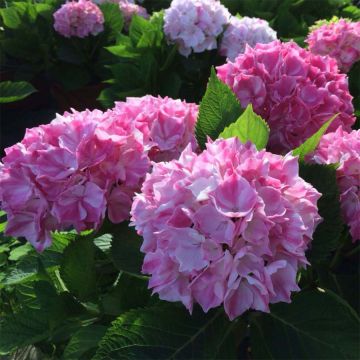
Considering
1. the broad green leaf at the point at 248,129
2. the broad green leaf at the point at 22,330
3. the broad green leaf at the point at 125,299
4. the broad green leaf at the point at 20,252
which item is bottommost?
the broad green leaf at the point at 20,252

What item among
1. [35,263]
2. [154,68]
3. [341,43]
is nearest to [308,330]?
[35,263]

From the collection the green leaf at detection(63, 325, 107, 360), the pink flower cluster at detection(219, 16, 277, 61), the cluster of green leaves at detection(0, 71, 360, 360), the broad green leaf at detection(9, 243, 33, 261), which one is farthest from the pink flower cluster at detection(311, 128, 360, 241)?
the pink flower cluster at detection(219, 16, 277, 61)

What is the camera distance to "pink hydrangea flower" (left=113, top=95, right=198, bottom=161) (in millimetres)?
816

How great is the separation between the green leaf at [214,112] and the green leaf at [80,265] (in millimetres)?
236

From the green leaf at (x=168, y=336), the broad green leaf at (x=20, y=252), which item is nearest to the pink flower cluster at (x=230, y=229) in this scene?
the green leaf at (x=168, y=336)

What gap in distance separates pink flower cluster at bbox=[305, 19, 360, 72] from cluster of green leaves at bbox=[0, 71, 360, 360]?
74 centimetres

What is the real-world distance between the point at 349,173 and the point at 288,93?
0.25 m

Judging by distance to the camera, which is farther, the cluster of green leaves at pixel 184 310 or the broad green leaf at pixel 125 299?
the broad green leaf at pixel 125 299

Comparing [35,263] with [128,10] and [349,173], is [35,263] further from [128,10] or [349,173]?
[128,10]

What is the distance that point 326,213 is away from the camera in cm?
72

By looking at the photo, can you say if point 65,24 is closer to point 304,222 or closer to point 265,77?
point 265,77

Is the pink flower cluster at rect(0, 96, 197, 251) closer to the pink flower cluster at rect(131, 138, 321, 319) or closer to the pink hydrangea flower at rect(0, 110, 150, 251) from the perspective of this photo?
the pink hydrangea flower at rect(0, 110, 150, 251)

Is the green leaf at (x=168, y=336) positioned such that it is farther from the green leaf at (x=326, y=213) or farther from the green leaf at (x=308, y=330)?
the green leaf at (x=326, y=213)

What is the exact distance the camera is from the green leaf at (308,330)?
66cm
